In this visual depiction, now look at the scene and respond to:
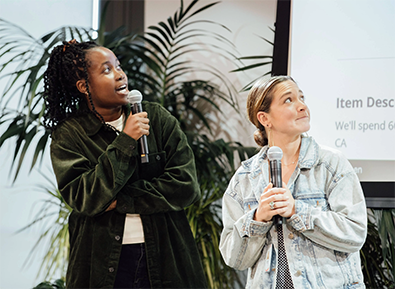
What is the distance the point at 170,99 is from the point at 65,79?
1318 mm

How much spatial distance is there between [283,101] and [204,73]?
182cm

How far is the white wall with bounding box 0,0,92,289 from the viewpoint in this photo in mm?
2707

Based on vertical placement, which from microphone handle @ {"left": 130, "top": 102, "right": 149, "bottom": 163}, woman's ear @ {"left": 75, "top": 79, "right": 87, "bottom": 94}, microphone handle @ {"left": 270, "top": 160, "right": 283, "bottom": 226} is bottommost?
Answer: microphone handle @ {"left": 270, "top": 160, "right": 283, "bottom": 226}

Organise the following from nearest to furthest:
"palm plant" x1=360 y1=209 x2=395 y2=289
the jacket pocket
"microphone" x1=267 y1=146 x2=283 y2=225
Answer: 1. "microphone" x1=267 y1=146 x2=283 y2=225
2. the jacket pocket
3. "palm plant" x1=360 y1=209 x2=395 y2=289

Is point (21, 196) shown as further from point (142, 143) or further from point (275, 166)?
point (275, 166)

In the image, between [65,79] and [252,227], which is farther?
[65,79]

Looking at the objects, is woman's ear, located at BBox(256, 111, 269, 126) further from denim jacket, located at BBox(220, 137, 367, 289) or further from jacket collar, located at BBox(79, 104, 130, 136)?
jacket collar, located at BBox(79, 104, 130, 136)

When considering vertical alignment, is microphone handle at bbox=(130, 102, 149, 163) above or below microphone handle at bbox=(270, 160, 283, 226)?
above

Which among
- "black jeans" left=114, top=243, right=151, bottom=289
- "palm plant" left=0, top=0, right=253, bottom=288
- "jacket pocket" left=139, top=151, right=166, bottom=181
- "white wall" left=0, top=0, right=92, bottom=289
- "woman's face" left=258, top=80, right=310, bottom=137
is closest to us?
"woman's face" left=258, top=80, right=310, bottom=137

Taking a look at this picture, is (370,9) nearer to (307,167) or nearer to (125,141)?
(307,167)

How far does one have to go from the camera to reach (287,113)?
148cm

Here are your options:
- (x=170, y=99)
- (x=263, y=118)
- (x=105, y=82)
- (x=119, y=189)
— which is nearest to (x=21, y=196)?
(x=170, y=99)

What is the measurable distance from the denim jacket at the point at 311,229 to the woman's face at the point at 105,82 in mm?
572

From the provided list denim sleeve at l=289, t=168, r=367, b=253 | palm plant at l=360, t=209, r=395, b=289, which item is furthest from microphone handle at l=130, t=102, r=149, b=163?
palm plant at l=360, t=209, r=395, b=289
